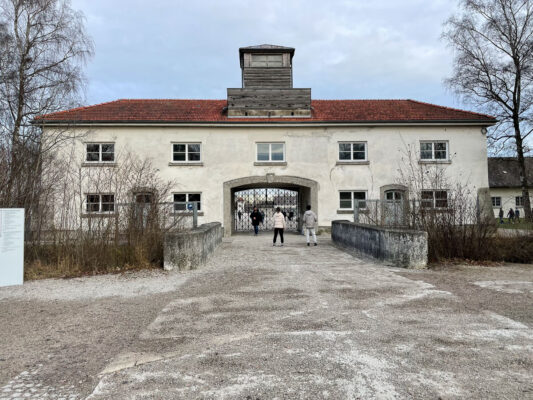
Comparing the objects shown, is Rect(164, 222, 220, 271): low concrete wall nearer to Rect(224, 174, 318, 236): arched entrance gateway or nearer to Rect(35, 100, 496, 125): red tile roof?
Rect(224, 174, 318, 236): arched entrance gateway

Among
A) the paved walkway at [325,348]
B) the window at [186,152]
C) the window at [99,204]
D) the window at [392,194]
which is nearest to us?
the paved walkway at [325,348]

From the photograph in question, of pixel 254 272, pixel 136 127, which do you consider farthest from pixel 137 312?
Result: pixel 136 127

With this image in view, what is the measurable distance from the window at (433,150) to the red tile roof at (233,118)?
1.37 meters

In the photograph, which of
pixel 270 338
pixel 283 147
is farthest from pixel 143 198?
pixel 283 147

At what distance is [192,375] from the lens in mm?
3336

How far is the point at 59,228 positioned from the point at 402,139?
1809 cm

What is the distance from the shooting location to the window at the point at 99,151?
808 inches

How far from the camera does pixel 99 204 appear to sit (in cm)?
979

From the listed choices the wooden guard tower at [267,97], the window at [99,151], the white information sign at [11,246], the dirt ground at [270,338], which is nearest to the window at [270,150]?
the wooden guard tower at [267,97]

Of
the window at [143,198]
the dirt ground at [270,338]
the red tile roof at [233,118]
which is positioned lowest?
the dirt ground at [270,338]

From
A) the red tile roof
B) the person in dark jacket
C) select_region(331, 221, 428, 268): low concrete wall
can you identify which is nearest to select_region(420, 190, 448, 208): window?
select_region(331, 221, 428, 268): low concrete wall

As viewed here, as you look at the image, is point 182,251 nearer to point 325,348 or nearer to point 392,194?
point 325,348

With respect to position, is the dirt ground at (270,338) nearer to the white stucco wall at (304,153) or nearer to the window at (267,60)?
the white stucco wall at (304,153)

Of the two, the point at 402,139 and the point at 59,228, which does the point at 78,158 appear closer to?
the point at 59,228
